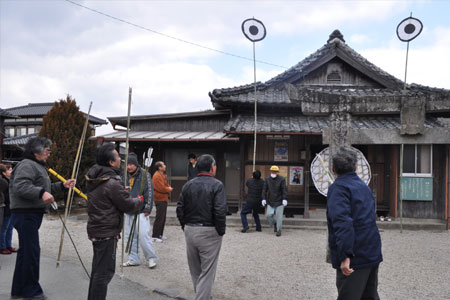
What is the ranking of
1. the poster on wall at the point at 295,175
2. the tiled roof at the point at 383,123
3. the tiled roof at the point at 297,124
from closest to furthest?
the tiled roof at the point at 297,124 < the tiled roof at the point at 383,123 < the poster on wall at the point at 295,175

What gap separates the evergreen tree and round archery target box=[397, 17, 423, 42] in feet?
36.2

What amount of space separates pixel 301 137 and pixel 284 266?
20.4 feet

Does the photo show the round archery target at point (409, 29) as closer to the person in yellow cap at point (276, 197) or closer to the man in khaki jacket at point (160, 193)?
the person in yellow cap at point (276, 197)

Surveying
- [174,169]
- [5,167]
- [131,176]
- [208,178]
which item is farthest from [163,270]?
[174,169]

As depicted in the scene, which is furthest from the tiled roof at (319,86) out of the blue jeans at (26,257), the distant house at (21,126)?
the distant house at (21,126)

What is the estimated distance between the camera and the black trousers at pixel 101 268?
3.50 metres

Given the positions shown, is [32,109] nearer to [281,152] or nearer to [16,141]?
[16,141]

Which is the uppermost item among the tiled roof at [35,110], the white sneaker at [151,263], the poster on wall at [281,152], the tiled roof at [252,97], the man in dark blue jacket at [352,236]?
the tiled roof at [35,110]

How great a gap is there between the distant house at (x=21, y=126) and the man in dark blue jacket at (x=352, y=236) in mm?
25347

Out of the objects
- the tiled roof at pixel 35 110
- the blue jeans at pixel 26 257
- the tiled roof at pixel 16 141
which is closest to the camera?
the blue jeans at pixel 26 257

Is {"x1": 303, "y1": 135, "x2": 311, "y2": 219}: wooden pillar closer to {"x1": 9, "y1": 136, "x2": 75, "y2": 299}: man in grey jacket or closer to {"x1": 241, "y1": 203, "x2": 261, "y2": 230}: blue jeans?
{"x1": 241, "y1": 203, "x2": 261, "y2": 230}: blue jeans

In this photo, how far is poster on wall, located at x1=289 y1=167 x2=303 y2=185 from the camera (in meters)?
11.6

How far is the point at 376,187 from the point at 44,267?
31.9 feet

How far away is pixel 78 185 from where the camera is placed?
41.2 ft
